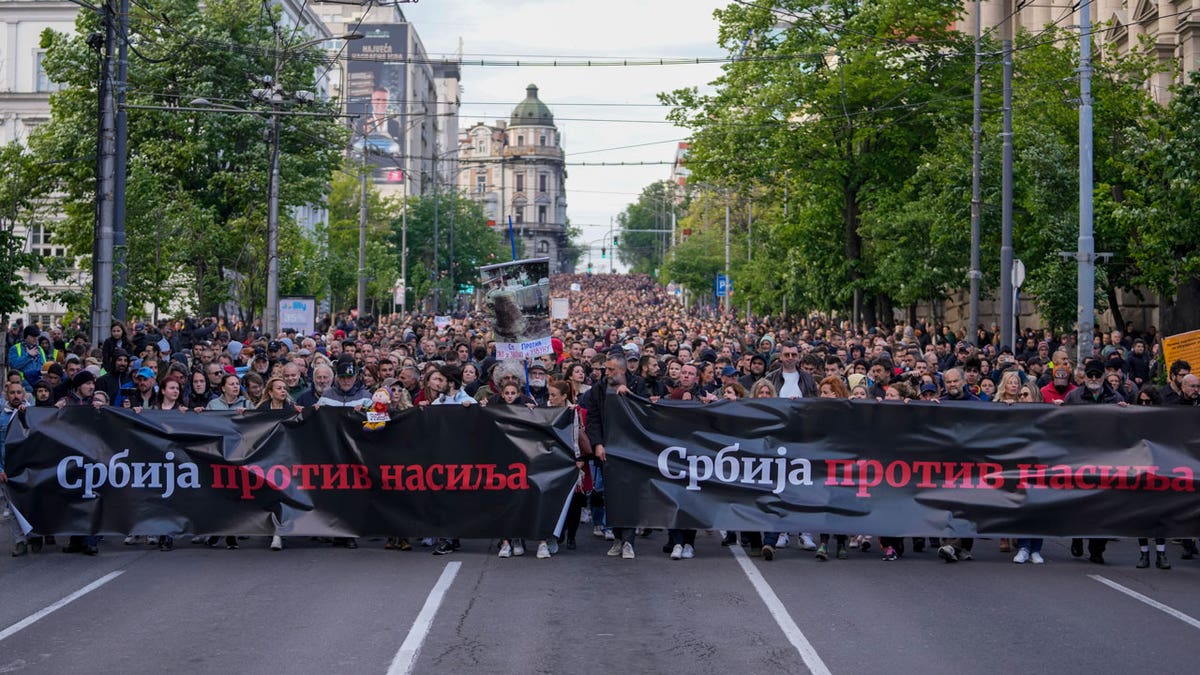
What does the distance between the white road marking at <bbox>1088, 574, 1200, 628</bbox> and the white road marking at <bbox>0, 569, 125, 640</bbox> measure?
24.6ft

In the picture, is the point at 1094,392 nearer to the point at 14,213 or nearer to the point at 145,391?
the point at 145,391

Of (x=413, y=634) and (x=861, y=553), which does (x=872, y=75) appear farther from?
(x=413, y=634)

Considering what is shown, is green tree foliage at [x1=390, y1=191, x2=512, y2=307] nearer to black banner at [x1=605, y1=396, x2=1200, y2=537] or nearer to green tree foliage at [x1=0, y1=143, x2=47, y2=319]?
green tree foliage at [x1=0, y1=143, x2=47, y2=319]

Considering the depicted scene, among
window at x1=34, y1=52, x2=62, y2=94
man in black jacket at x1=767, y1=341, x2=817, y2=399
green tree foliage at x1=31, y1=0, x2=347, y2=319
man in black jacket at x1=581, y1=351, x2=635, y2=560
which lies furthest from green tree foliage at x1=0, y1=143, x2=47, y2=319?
window at x1=34, y1=52, x2=62, y2=94

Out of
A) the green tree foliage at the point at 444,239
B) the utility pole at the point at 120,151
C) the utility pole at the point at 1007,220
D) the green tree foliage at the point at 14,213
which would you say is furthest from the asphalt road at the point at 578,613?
the green tree foliage at the point at 444,239

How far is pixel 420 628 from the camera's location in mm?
9836

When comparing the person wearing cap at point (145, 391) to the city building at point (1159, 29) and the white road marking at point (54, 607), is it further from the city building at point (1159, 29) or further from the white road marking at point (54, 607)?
the city building at point (1159, 29)

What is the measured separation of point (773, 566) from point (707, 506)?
2.66ft

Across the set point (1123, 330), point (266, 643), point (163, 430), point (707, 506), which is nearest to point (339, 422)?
point (163, 430)

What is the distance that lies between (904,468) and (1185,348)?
5054mm

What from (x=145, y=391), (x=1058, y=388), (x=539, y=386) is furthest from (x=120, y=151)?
(x=1058, y=388)

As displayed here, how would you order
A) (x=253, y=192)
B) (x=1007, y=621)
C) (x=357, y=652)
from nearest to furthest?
(x=357, y=652) < (x=1007, y=621) < (x=253, y=192)

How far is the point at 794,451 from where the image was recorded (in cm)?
1309

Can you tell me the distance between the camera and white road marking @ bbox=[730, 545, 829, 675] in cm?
894
